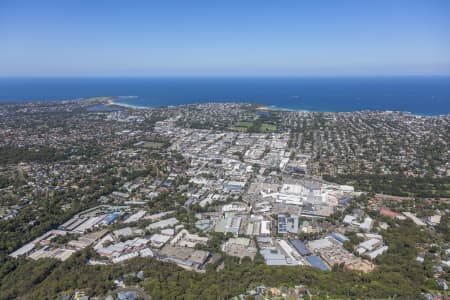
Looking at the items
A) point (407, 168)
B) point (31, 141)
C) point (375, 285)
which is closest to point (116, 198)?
point (375, 285)

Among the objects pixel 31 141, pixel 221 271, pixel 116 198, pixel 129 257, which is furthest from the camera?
pixel 31 141

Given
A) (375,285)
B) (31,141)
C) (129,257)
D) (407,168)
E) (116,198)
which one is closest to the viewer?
(375,285)

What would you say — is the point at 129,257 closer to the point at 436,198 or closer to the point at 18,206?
the point at 18,206

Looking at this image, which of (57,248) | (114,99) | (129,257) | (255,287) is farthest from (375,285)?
(114,99)

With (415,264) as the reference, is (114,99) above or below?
above

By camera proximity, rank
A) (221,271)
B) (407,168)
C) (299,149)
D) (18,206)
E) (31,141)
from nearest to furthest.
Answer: (221,271) < (18,206) < (407,168) < (299,149) < (31,141)

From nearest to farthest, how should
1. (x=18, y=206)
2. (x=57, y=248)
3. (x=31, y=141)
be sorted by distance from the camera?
(x=57, y=248)
(x=18, y=206)
(x=31, y=141)

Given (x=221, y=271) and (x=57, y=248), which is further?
(x=57, y=248)

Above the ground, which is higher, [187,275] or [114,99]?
[114,99]

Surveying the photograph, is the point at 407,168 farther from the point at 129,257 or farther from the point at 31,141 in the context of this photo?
the point at 31,141
